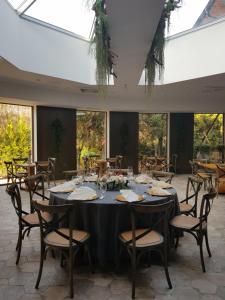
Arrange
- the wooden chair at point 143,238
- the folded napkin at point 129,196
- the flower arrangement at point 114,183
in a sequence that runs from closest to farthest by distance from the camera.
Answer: the wooden chair at point 143,238 → the folded napkin at point 129,196 → the flower arrangement at point 114,183

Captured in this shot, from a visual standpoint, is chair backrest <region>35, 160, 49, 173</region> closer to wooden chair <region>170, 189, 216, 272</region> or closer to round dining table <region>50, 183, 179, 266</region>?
round dining table <region>50, 183, 179, 266</region>

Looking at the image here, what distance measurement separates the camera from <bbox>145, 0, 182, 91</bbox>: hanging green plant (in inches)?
117

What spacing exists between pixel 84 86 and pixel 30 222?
191 inches

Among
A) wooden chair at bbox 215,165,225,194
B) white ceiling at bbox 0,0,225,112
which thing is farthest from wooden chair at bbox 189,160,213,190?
white ceiling at bbox 0,0,225,112

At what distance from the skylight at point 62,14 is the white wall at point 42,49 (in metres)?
0.19

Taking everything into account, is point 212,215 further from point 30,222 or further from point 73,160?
point 73,160

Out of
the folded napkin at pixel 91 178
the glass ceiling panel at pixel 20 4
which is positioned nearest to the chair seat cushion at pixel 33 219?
the folded napkin at pixel 91 178

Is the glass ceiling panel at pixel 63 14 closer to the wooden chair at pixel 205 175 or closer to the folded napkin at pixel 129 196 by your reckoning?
the folded napkin at pixel 129 196

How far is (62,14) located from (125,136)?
5.32 metres

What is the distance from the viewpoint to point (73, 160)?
925 cm

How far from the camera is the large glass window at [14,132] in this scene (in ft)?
25.4

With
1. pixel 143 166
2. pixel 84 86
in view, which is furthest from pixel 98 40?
pixel 143 166

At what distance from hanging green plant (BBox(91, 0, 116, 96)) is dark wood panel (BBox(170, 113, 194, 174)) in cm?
664

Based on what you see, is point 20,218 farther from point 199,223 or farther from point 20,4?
point 20,4
